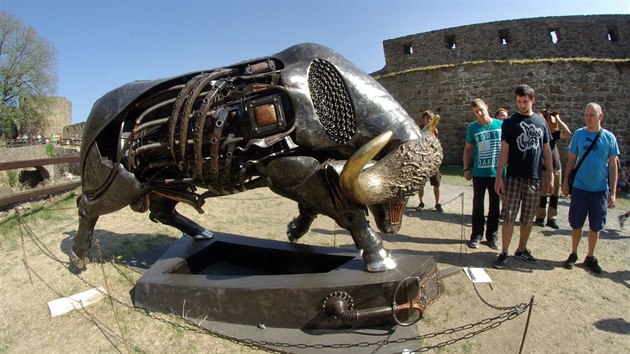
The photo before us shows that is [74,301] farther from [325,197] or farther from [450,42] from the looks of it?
[450,42]

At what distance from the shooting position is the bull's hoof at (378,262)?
8.55ft

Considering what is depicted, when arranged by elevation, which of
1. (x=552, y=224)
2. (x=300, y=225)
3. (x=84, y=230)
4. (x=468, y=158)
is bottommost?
(x=552, y=224)

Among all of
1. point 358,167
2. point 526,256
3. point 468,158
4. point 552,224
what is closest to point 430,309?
point 358,167

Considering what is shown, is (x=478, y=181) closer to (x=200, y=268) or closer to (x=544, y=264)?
(x=544, y=264)

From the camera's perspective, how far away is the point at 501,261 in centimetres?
390

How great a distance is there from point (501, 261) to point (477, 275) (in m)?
0.51

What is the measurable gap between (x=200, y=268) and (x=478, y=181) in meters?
3.27

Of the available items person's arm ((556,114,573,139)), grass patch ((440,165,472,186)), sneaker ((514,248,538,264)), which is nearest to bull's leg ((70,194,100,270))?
sneaker ((514,248,538,264))

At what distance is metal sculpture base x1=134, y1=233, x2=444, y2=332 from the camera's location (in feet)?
8.16

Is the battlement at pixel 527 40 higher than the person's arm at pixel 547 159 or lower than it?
higher

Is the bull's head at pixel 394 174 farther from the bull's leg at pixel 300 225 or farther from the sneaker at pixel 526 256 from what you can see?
the sneaker at pixel 526 256

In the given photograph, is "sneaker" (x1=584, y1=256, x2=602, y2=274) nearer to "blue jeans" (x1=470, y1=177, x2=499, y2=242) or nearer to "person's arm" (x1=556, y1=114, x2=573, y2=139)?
"blue jeans" (x1=470, y1=177, x2=499, y2=242)

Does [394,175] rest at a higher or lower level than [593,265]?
higher

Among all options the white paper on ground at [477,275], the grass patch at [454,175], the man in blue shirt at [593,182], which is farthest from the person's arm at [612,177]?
the grass patch at [454,175]
